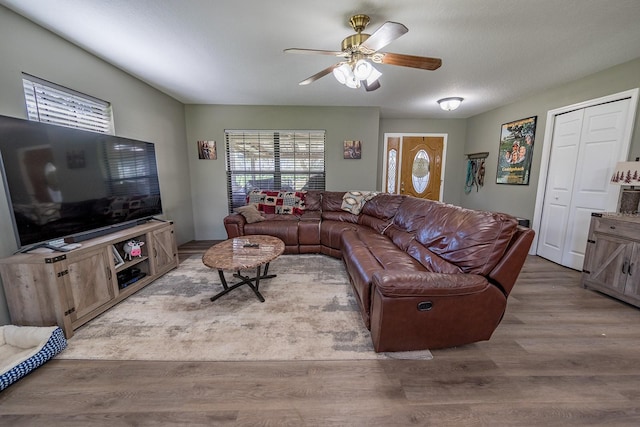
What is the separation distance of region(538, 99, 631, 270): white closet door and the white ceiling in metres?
0.59

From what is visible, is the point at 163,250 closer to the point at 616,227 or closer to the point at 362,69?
the point at 362,69

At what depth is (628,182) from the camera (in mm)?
2244

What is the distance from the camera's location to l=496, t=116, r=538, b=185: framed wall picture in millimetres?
3631

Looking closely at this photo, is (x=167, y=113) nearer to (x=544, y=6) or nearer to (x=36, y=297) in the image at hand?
(x=36, y=297)

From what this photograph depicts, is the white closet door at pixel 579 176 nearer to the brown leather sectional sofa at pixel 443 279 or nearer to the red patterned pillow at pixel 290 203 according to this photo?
the brown leather sectional sofa at pixel 443 279

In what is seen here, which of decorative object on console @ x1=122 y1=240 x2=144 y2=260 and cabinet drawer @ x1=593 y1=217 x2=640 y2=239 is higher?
cabinet drawer @ x1=593 y1=217 x2=640 y2=239

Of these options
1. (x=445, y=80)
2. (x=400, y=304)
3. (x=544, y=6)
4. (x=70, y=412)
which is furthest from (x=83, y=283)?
(x=445, y=80)

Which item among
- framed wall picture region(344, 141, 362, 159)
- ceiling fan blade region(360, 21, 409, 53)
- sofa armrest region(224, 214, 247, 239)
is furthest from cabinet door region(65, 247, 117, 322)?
framed wall picture region(344, 141, 362, 159)

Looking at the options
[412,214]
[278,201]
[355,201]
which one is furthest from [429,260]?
[278,201]

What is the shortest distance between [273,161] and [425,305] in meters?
3.79

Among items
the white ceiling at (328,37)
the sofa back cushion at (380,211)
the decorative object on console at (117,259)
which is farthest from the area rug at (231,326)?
the white ceiling at (328,37)

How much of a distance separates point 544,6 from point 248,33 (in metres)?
2.32

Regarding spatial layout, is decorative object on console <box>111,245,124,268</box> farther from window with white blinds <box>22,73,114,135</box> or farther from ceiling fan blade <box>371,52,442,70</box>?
ceiling fan blade <box>371,52,442,70</box>

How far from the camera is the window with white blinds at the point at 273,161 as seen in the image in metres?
4.38
